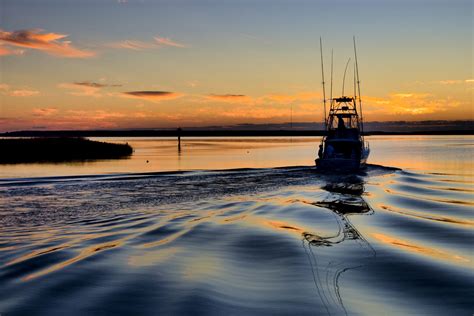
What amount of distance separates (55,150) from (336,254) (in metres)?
69.9

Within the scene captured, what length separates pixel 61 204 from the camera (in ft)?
79.7

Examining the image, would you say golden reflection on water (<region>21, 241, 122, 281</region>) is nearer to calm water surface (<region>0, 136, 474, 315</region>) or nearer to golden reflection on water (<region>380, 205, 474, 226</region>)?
calm water surface (<region>0, 136, 474, 315</region>)

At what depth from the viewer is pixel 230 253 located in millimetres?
15320

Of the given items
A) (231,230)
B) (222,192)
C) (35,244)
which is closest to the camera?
(35,244)

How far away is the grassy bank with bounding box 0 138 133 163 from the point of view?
68438 millimetres

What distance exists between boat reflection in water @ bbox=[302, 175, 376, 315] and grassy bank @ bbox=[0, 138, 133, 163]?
2097 inches

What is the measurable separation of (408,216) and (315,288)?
46.9 ft

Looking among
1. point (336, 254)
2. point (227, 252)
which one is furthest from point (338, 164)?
point (227, 252)

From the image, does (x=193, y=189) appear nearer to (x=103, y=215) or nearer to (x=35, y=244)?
(x=103, y=215)

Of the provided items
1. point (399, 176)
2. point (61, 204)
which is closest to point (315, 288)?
A: point (61, 204)

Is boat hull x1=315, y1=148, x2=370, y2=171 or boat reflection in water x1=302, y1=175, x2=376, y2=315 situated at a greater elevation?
boat hull x1=315, y1=148, x2=370, y2=171

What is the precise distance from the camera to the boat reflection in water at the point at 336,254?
11.3m

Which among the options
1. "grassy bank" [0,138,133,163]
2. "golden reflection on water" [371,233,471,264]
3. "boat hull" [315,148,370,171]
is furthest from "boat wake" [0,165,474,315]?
"grassy bank" [0,138,133,163]

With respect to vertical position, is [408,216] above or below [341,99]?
below
